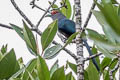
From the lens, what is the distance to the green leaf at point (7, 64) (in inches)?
70.2

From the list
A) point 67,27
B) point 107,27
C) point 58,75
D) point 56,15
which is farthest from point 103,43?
point 56,15

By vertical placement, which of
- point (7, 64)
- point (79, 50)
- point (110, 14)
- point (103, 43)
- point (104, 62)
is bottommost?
point (104, 62)

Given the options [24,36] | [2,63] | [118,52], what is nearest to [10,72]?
[2,63]

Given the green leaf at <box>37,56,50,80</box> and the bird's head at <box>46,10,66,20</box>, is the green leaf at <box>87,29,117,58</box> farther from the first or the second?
the bird's head at <box>46,10,66,20</box>

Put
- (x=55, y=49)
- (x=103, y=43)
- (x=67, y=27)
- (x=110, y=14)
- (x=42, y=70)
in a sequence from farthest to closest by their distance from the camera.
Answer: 1. (x=67, y=27)
2. (x=55, y=49)
3. (x=42, y=70)
4. (x=103, y=43)
5. (x=110, y=14)

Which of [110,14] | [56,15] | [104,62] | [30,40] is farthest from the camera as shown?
[56,15]

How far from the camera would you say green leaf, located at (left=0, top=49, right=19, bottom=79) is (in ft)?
5.85

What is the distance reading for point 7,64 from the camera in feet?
5.88

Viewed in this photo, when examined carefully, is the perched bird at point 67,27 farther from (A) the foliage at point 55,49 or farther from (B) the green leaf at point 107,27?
(B) the green leaf at point 107,27

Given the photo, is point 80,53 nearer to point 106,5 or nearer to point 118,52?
point 118,52

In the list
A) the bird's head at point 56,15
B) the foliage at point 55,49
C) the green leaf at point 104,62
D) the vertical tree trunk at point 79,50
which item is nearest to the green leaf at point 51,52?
the foliage at point 55,49

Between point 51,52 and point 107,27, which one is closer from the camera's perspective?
point 107,27

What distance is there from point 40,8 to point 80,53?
3.12 feet

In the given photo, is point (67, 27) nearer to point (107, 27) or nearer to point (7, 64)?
point (7, 64)
